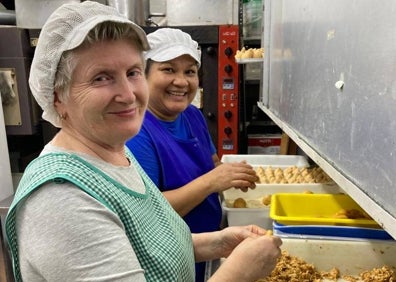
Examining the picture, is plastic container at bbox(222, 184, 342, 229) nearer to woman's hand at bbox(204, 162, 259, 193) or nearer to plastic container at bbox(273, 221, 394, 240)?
woman's hand at bbox(204, 162, 259, 193)

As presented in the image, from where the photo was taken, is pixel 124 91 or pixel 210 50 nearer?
pixel 124 91

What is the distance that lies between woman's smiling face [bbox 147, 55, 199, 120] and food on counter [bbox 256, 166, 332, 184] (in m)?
0.65

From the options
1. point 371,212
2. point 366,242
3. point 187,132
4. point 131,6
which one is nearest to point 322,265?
point 366,242

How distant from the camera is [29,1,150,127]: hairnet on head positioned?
0.66m

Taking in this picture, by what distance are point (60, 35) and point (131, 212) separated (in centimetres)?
37

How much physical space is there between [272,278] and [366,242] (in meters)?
0.33

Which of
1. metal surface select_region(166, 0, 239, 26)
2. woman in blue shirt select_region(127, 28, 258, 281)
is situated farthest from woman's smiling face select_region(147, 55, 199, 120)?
metal surface select_region(166, 0, 239, 26)

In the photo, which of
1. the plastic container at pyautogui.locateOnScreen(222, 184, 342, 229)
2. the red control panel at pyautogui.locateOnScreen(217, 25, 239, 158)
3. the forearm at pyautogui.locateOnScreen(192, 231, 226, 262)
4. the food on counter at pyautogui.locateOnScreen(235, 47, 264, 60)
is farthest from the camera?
the red control panel at pyautogui.locateOnScreen(217, 25, 239, 158)

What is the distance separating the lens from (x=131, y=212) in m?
0.71

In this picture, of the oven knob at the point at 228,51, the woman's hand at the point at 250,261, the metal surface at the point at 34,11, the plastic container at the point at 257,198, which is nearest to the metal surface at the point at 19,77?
the metal surface at the point at 34,11

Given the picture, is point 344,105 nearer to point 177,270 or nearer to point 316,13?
point 316,13

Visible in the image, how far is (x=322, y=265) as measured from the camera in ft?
3.91

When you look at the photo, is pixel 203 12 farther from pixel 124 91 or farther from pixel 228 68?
pixel 124 91

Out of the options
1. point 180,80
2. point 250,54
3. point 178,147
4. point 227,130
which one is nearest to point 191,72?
point 180,80
